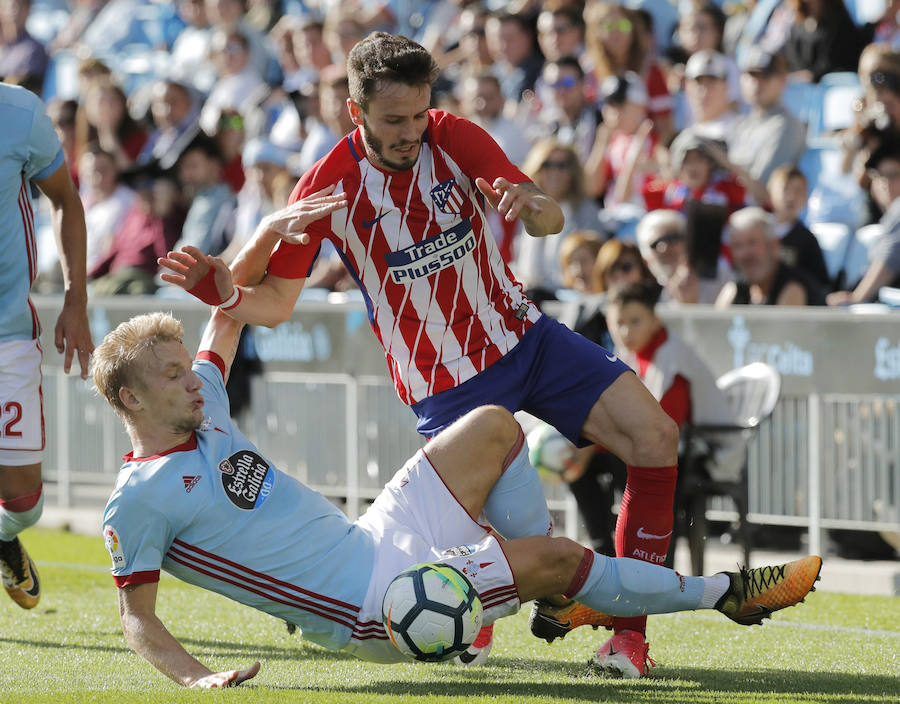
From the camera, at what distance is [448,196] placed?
550 centimetres

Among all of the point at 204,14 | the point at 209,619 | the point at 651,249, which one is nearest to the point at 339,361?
the point at 651,249

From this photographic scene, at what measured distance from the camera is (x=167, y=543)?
489 centimetres

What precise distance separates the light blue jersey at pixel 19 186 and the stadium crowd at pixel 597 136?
12.3 ft

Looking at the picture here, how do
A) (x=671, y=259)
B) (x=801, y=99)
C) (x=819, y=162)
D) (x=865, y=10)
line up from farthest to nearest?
(x=865, y=10)
(x=801, y=99)
(x=819, y=162)
(x=671, y=259)

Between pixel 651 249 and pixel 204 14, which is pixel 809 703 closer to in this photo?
pixel 651 249

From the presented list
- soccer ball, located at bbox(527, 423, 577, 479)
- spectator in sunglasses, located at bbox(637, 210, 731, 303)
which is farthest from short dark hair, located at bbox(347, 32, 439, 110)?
spectator in sunglasses, located at bbox(637, 210, 731, 303)

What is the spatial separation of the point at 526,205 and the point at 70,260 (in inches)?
92.3

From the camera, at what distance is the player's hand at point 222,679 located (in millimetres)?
4656

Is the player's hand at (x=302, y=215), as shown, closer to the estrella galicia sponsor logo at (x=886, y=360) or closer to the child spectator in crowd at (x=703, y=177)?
the estrella galicia sponsor logo at (x=886, y=360)

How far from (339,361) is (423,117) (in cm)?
489

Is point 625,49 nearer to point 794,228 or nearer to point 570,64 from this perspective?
point 570,64

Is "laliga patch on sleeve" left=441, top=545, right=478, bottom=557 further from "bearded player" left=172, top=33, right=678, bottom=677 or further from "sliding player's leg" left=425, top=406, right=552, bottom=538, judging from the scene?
"bearded player" left=172, top=33, right=678, bottom=677

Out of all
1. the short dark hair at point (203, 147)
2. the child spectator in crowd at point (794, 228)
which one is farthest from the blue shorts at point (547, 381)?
the short dark hair at point (203, 147)

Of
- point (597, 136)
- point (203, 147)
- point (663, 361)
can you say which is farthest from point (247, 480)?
point (203, 147)
